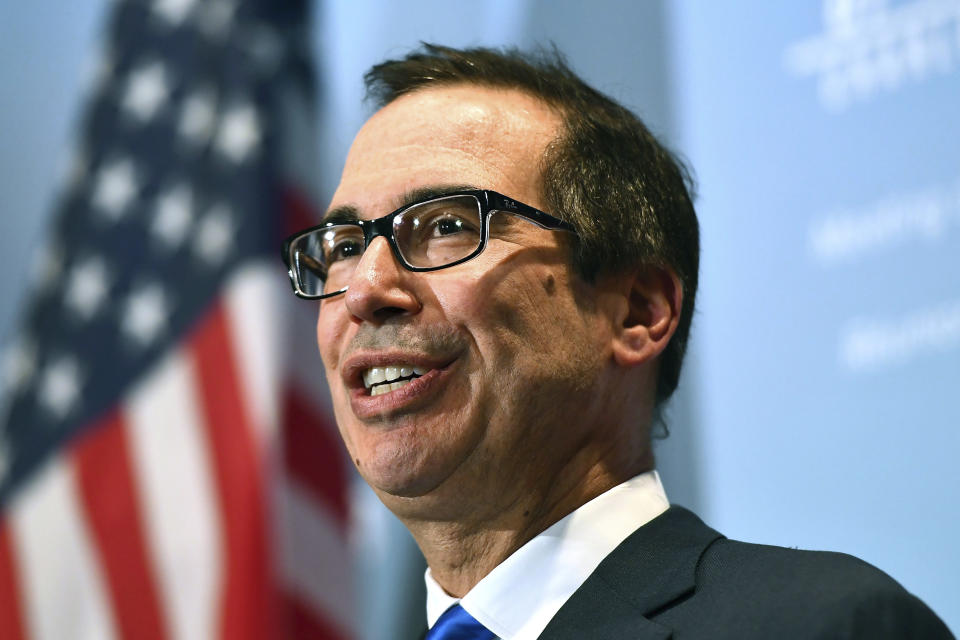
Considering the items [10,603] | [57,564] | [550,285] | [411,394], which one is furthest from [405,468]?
[10,603]

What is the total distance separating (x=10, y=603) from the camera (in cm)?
297

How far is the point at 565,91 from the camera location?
64.0 inches

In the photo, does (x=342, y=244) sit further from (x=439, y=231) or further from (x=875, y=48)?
(x=875, y=48)

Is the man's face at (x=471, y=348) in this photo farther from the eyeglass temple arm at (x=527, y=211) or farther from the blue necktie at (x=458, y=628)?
the blue necktie at (x=458, y=628)

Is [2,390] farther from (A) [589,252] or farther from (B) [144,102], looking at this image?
(A) [589,252]

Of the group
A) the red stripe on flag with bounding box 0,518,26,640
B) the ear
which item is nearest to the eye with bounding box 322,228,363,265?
the ear

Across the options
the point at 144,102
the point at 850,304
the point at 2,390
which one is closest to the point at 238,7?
the point at 144,102

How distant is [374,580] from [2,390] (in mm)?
1464

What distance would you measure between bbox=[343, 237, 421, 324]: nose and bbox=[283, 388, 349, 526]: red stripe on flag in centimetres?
157

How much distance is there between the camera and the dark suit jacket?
1.05 metres

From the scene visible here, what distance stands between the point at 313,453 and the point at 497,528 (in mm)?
1611

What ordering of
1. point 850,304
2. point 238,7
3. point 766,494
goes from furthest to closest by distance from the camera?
point 238,7 < point 766,494 < point 850,304

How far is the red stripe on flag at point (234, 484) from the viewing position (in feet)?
9.04

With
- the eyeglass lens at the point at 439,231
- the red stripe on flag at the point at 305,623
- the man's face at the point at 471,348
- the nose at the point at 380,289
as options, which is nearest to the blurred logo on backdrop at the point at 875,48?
the man's face at the point at 471,348
